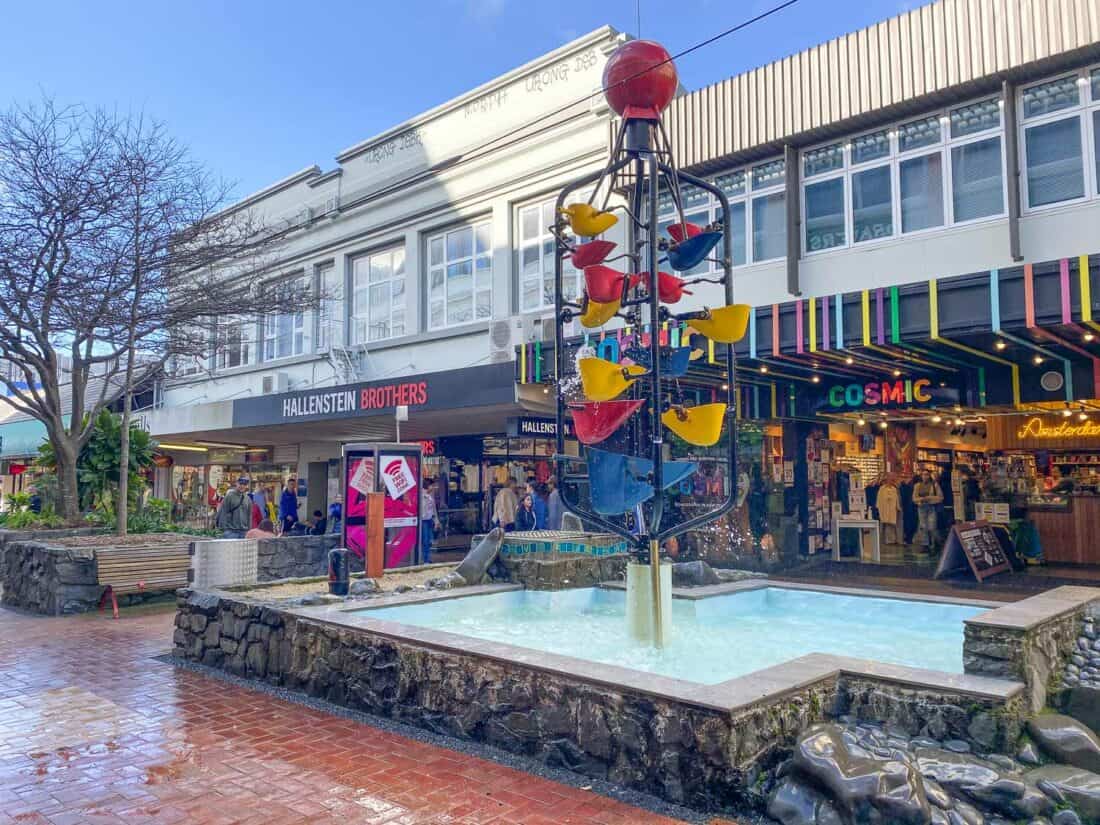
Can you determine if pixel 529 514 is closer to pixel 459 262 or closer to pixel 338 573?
pixel 459 262

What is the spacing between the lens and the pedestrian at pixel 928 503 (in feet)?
51.3

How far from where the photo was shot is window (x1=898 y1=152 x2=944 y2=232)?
37.8 feet

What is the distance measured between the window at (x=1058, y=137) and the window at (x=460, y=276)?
387 inches

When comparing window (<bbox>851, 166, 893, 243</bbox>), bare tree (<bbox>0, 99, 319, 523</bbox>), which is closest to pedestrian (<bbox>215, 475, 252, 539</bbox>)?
bare tree (<bbox>0, 99, 319, 523</bbox>)

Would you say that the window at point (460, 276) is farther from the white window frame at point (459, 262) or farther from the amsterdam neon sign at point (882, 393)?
the amsterdam neon sign at point (882, 393)

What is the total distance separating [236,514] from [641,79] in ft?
35.5

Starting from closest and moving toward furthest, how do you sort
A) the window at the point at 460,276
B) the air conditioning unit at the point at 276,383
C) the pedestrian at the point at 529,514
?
the pedestrian at the point at 529,514
the window at the point at 460,276
the air conditioning unit at the point at 276,383

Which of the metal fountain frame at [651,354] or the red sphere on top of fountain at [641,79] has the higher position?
the red sphere on top of fountain at [641,79]

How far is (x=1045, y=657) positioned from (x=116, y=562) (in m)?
9.81

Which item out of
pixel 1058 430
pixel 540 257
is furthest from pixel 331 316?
pixel 1058 430

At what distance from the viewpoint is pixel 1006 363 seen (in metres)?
11.8

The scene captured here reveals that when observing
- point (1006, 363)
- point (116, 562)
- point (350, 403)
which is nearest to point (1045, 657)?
point (1006, 363)

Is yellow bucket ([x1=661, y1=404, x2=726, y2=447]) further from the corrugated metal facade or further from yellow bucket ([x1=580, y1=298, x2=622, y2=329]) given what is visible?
the corrugated metal facade

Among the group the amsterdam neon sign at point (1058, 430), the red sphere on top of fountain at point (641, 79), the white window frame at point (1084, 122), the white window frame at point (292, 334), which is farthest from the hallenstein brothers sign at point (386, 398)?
the amsterdam neon sign at point (1058, 430)
